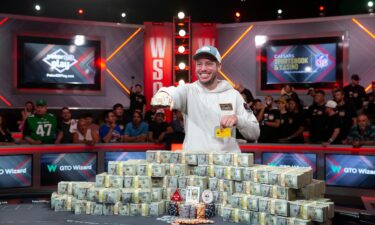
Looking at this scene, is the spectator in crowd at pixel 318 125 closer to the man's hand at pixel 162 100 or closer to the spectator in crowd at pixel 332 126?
the spectator in crowd at pixel 332 126

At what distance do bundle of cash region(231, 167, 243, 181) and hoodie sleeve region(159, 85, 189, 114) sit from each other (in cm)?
72

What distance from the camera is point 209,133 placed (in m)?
3.85

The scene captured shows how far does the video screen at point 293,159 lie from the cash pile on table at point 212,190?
15.2ft

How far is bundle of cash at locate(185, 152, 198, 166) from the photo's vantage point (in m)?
Answer: 3.58

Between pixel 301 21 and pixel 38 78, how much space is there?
6548mm

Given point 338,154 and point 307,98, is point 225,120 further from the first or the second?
point 307,98

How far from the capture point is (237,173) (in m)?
3.40

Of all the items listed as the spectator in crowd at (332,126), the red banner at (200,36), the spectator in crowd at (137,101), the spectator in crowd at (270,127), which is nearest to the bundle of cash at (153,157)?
the spectator in crowd at (332,126)

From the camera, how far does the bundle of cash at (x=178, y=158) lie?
3.62 metres

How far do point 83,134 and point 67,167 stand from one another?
968mm

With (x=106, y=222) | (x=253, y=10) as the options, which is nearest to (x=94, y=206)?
→ (x=106, y=222)

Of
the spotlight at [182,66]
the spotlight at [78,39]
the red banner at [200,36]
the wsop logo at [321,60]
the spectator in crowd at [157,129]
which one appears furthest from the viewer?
the spotlight at [78,39]

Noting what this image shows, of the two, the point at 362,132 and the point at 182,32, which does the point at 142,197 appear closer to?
the point at 362,132

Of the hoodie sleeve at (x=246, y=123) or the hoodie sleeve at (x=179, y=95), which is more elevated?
the hoodie sleeve at (x=179, y=95)
